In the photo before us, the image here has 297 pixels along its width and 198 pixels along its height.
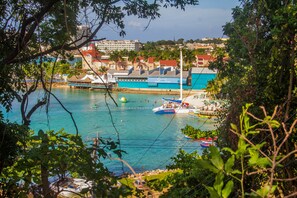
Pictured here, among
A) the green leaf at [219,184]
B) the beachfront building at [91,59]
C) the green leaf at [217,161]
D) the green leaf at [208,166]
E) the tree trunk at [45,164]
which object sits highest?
the beachfront building at [91,59]

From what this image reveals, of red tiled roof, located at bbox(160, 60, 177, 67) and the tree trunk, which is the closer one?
the tree trunk

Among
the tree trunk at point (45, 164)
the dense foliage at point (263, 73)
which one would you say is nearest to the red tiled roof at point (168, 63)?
the dense foliage at point (263, 73)

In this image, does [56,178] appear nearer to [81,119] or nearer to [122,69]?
[81,119]

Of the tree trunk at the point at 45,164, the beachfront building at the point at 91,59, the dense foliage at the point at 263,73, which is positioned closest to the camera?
the tree trunk at the point at 45,164

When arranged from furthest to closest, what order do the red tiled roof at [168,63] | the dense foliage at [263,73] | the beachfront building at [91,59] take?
the red tiled roof at [168,63], the dense foliage at [263,73], the beachfront building at [91,59]

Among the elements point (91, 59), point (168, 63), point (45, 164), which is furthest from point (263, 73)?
point (168, 63)

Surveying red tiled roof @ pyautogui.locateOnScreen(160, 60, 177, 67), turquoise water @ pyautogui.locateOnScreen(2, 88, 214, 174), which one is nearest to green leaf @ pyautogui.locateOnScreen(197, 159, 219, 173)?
turquoise water @ pyautogui.locateOnScreen(2, 88, 214, 174)

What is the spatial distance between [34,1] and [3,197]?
664 millimetres

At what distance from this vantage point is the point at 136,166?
8.06 metres

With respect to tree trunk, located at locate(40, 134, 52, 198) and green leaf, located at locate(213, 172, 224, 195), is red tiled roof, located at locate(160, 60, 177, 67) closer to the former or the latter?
tree trunk, located at locate(40, 134, 52, 198)

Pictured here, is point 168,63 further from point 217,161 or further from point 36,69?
point 217,161

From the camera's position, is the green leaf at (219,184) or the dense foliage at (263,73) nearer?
the green leaf at (219,184)

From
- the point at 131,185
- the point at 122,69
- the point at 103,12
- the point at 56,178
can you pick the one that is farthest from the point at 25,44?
the point at 122,69

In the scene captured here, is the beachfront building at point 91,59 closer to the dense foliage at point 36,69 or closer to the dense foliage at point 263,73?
the dense foliage at point 36,69
